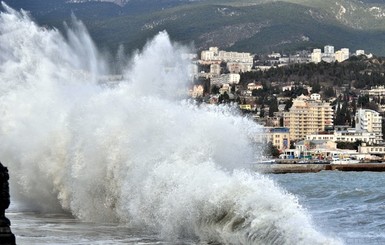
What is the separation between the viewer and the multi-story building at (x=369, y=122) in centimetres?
16323

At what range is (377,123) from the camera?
165875 mm

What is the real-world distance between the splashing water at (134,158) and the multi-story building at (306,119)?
12465cm

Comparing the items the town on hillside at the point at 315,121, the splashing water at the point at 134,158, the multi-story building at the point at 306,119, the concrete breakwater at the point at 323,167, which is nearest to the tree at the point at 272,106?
the town on hillside at the point at 315,121

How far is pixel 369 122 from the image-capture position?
16462cm

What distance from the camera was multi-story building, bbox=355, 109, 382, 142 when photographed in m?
163

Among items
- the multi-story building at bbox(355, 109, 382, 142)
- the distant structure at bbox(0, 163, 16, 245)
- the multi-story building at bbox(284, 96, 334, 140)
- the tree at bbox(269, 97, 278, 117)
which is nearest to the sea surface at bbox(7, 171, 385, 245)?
the distant structure at bbox(0, 163, 16, 245)

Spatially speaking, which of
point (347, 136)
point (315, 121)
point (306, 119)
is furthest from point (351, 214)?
point (315, 121)

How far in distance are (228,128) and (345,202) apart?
6845 millimetres

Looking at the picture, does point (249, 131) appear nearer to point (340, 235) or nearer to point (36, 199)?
point (36, 199)

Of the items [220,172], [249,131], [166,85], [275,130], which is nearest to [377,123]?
[275,130]

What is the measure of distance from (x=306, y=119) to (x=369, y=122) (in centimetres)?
895

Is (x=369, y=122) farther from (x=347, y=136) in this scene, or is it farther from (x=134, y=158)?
(x=134, y=158)

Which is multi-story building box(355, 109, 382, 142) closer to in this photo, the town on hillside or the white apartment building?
the town on hillside

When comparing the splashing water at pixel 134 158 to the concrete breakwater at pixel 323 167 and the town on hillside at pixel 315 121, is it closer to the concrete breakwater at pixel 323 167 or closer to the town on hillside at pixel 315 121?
the concrete breakwater at pixel 323 167
